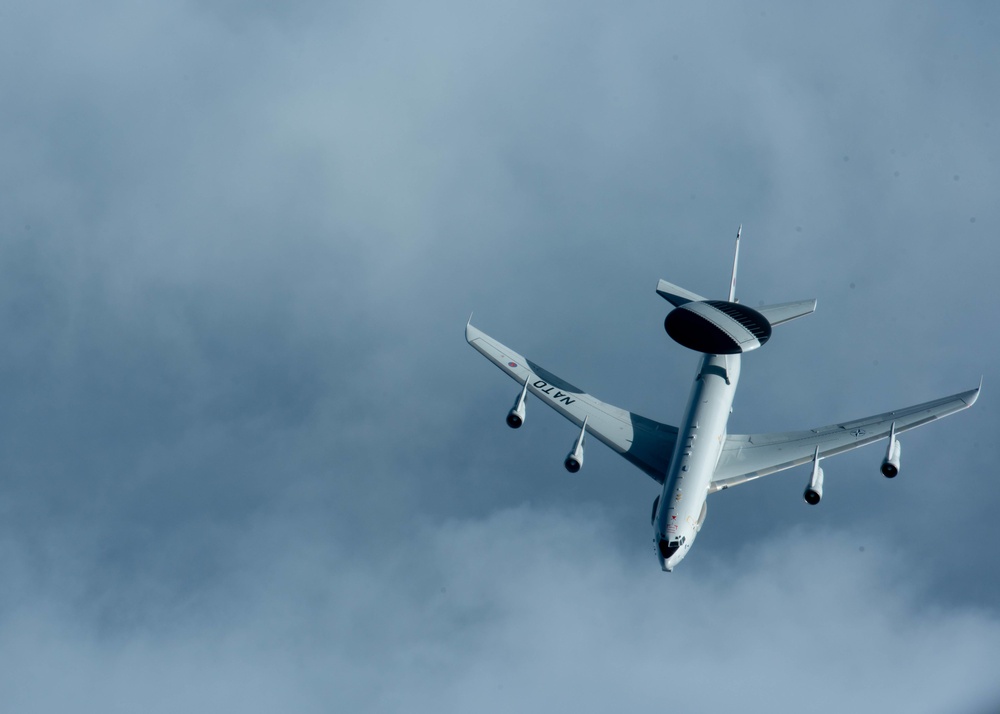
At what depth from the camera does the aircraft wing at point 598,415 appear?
470 feet

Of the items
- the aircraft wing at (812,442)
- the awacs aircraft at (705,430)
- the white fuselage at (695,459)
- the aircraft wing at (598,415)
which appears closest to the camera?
the white fuselage at (695,459)

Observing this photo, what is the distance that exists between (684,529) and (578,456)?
13.9 m

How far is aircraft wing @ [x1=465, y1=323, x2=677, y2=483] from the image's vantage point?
14325 centimetres

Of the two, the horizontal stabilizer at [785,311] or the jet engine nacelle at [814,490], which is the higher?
the horizontal stabilizer at [785,311]

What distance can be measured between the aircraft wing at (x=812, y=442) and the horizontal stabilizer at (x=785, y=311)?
12562 millimetres

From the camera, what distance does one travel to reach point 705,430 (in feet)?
445

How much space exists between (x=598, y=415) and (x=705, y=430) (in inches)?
601

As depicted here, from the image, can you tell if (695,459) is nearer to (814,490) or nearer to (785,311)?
(814,490)

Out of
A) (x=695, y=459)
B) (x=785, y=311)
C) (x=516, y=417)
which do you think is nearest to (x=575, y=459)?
(x=516, y=417)

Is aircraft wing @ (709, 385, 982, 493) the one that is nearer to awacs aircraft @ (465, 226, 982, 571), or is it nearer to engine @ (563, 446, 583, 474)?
awacs aircraft @ (465, 226, 982, 571)

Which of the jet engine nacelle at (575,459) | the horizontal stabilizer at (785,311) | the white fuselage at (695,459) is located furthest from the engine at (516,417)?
the horizontal stabilizer at (785,311)

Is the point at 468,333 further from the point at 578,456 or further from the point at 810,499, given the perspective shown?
the point at 810,499

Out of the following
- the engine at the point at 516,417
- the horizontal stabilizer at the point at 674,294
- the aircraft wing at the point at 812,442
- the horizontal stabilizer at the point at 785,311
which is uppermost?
the horizontal stabilizer at the point at 674,294

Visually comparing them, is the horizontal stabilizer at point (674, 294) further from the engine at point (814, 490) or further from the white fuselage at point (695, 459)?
the engine at point (814, 490)
